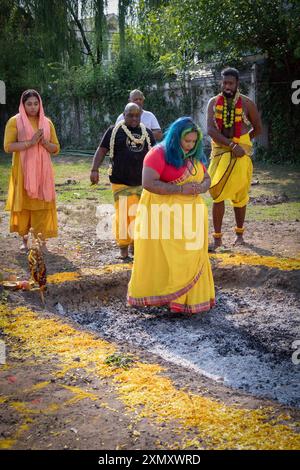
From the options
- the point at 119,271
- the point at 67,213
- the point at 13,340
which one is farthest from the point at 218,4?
the point at 13,340

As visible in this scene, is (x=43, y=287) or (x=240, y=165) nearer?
(x=43, y=287)

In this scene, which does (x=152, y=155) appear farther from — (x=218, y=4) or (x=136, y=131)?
(x=218, y=4)

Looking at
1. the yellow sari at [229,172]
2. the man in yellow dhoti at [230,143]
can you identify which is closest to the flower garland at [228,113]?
the man in yellow dhoti at [230,143]

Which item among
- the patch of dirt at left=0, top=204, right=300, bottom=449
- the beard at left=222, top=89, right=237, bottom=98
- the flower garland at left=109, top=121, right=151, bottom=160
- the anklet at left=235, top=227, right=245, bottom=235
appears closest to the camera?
the patch of dirt at left=0, top=204, right=300, bottom=449

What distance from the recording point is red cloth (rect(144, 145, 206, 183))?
5.32 m

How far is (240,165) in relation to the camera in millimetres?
7664

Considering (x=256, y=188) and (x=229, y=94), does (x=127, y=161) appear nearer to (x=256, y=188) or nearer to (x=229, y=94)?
(x=229, y=94)

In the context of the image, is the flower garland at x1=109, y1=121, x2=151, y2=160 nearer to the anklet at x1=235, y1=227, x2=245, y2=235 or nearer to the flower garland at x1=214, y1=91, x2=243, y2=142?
the flower garland at x1=214, y1=91, x2=243, y2=142

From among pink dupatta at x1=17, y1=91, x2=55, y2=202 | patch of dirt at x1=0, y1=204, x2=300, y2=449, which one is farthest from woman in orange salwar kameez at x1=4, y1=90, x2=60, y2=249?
patch of dirt at x1=0, y1=204, x2=300, y2=449

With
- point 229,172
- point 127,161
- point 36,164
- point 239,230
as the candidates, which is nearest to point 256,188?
point 239,230

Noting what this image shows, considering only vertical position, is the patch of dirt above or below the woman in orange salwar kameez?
below

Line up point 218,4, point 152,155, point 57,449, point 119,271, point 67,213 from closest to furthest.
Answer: point 57,449 → point 152,155 → point 119,271 → point 67,213 → point 218,4

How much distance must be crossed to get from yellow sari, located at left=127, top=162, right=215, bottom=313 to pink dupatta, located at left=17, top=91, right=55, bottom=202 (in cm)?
251

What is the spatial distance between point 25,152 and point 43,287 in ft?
7.99
